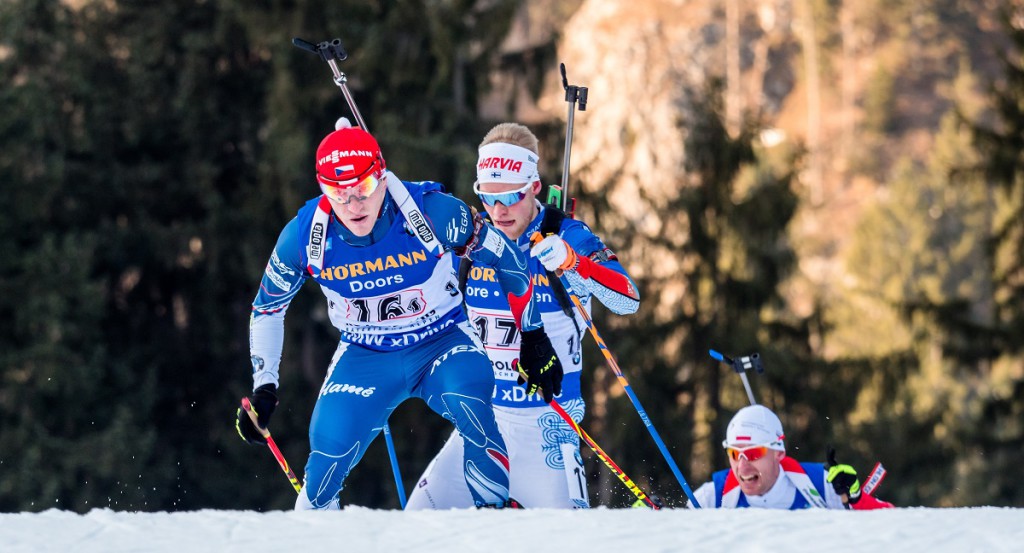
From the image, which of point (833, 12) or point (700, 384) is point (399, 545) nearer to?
point (700, 384)

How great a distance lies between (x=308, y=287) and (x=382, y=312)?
14632 mm

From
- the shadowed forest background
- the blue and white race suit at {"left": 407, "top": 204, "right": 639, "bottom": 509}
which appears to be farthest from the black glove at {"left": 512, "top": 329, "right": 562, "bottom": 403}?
the shadowed forest background

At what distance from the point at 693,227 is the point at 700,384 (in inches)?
85.0

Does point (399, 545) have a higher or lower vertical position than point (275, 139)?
lower

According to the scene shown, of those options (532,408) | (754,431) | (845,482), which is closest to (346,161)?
(532,408)

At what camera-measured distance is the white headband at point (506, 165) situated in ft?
20.3

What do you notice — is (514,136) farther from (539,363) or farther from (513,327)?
(539,363)

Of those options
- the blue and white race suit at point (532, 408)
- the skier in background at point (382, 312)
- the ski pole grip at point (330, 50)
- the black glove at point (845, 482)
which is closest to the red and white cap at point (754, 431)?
the black glove at point (845, 482)

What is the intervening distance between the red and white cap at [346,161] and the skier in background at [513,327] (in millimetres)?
970

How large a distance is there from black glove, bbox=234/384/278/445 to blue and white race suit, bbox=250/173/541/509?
5 centimetres

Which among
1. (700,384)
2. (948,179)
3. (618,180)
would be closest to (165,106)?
(618,180)

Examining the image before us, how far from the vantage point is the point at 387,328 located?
18.2 feet

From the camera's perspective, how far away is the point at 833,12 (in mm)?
69875

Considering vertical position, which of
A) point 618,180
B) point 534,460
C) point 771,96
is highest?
point 771,96
